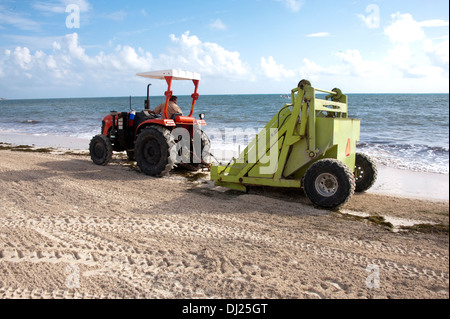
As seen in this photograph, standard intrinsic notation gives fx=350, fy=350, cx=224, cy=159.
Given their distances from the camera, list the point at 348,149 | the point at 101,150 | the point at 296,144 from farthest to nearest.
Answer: the point at 101,150 → the point at 348,149 → the point at 296,144

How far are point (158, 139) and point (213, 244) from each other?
366 centimetres

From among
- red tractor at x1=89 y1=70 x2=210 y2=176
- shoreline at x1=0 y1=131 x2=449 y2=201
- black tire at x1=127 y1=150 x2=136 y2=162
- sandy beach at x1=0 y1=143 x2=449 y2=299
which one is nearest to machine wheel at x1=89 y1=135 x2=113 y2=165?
red tractor at x1=89 y1=70 x2=210 y2=176

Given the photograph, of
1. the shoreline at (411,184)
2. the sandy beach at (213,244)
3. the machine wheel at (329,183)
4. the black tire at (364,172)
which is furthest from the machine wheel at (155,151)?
the shoreline at (411,184)

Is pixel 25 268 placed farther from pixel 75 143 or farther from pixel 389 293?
pixel 75 143

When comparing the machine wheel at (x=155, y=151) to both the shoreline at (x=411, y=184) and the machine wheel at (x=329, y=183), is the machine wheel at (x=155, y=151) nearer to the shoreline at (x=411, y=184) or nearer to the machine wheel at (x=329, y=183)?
the machine wheel at (x=329, y=183)

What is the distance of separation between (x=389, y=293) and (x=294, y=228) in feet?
4.86

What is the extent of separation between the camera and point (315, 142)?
5.09 metres

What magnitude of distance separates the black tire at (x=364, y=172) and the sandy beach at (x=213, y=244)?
0.53ft

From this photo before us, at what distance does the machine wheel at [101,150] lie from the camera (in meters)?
7.95

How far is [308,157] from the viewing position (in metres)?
5.14

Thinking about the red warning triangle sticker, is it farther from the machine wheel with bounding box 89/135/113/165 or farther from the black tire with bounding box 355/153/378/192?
the machine wheel with bounding box 89/135/113/165

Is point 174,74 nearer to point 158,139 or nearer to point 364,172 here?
point 158,139

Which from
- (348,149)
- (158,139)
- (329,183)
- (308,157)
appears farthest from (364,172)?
(158,139)
